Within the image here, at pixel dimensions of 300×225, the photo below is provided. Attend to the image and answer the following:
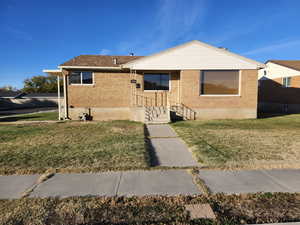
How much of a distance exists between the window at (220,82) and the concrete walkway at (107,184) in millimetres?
8895

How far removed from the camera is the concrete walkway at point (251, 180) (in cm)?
291

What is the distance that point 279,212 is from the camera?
231cm

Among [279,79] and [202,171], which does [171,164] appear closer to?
[202,171]

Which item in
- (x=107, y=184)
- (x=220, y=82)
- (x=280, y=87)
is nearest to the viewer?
(x=107, y=184)

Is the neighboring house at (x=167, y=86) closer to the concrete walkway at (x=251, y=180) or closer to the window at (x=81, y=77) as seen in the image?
the window at (x=81, y=77)

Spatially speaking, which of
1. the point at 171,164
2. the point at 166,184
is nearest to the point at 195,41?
the point at 171,164

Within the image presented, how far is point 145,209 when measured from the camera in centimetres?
238

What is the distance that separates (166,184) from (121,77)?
9.91 m

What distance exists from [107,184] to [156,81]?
981 cm

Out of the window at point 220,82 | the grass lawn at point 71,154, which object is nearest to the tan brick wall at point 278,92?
the window at point 220,82

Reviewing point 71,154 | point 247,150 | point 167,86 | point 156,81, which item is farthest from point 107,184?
point 167,86

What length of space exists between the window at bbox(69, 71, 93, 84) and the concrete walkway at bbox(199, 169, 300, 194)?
10.4 m

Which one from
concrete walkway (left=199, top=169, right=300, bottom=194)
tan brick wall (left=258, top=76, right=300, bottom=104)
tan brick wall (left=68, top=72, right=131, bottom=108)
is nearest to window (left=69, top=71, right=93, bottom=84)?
tan brick wall (left=68, top=72, right=131, bottom=108)

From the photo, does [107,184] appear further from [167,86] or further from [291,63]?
[291,63]
